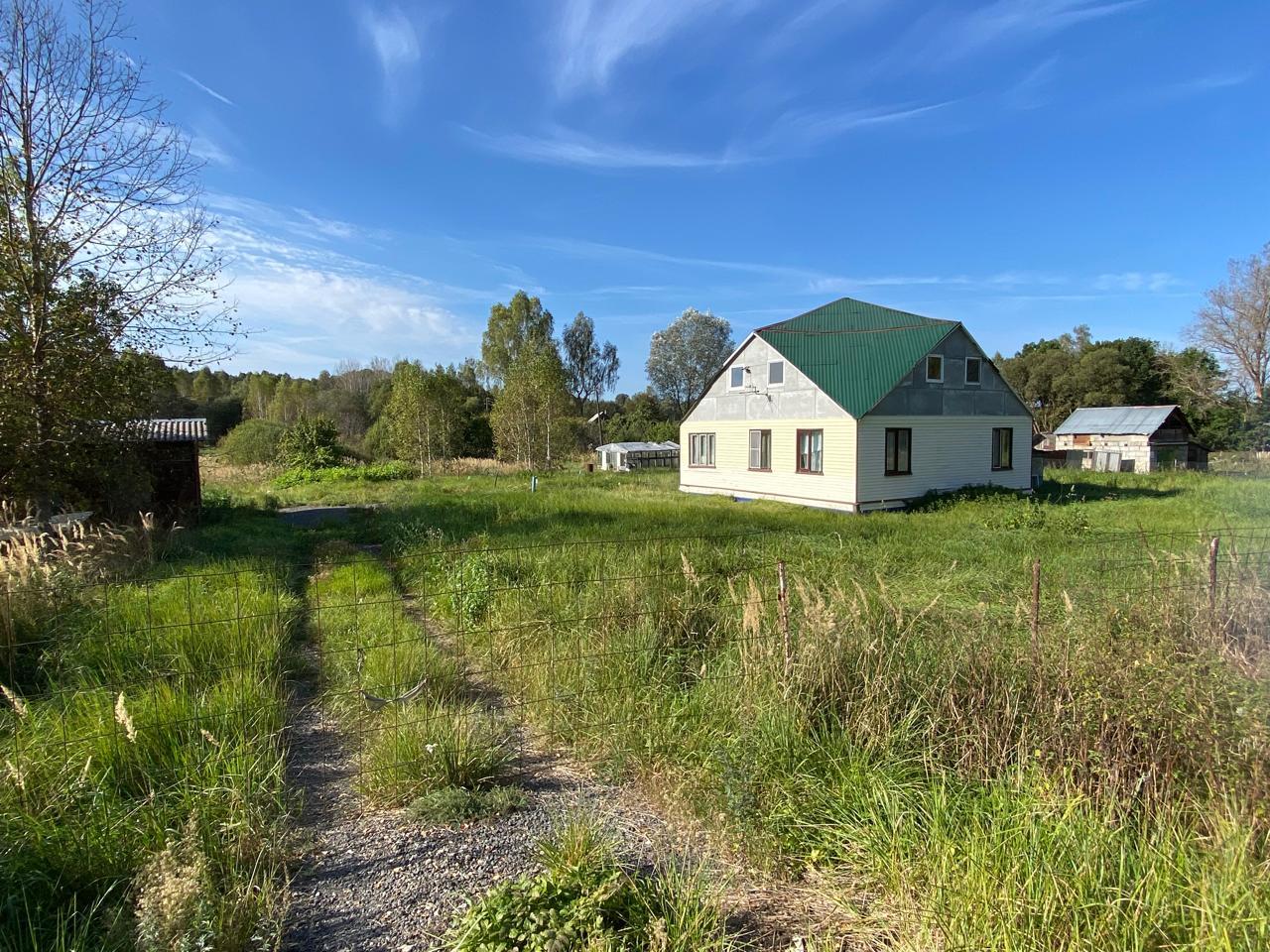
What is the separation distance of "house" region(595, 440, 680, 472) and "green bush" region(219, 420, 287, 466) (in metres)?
18.6

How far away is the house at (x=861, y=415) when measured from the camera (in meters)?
19.4

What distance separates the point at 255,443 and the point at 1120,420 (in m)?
48.7

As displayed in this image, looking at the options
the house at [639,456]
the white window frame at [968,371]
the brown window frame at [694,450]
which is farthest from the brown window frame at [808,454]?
the house at [639,456]

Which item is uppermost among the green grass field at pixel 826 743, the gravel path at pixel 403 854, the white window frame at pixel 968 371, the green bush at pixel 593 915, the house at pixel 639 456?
the white window frame at pixel 968 371

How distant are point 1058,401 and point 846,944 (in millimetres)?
60409

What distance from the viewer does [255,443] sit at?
37500mm

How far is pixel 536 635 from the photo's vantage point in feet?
→ 18.4

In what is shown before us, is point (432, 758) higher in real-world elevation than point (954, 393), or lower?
lower

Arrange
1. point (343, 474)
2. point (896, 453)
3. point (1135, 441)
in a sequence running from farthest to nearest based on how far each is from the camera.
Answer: point (1135, 441), point (343, 474), point (896, 453)

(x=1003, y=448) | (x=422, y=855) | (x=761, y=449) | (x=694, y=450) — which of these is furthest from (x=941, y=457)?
(x=422, y=855)

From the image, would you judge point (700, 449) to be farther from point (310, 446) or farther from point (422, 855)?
point (422, 855)

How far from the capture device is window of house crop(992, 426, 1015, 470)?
73.2ft

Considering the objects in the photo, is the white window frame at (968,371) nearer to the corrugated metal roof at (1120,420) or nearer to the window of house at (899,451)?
the window of house at (899,451)

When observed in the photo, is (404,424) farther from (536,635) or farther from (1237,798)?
(1237,798)
